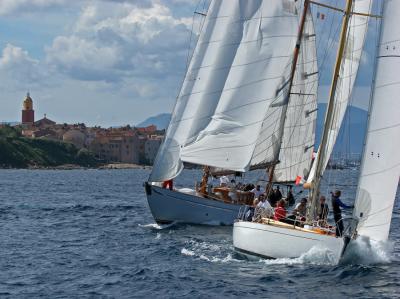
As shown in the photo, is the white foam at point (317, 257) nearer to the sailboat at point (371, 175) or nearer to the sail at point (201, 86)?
the sailboat at point (371, 175)

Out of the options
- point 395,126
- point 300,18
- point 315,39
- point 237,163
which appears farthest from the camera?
point 315,39

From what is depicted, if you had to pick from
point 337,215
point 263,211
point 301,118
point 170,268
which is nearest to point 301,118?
point 301,118

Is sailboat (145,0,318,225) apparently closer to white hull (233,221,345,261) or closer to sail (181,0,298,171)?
sail (181,0,298,171)

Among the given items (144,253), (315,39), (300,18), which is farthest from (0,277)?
(315,39)

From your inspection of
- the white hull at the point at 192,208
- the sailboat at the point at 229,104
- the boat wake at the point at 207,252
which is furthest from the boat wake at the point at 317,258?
the white hull at the point at 192,208

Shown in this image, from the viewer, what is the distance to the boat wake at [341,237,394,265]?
93.6 feet

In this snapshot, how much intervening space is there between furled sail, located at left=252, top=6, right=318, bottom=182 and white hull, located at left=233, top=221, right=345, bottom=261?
15.8 m

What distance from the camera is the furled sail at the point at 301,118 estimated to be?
47344 mm

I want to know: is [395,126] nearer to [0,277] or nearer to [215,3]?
[0,277]

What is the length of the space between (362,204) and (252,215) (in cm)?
622

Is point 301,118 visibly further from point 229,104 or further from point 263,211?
point 263,211

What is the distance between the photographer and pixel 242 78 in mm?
40281

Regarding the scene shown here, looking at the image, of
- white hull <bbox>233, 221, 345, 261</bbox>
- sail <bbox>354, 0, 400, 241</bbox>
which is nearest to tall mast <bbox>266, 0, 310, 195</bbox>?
white hull <bbox>233, 221, 345, 261</bbox>

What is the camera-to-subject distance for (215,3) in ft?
136
